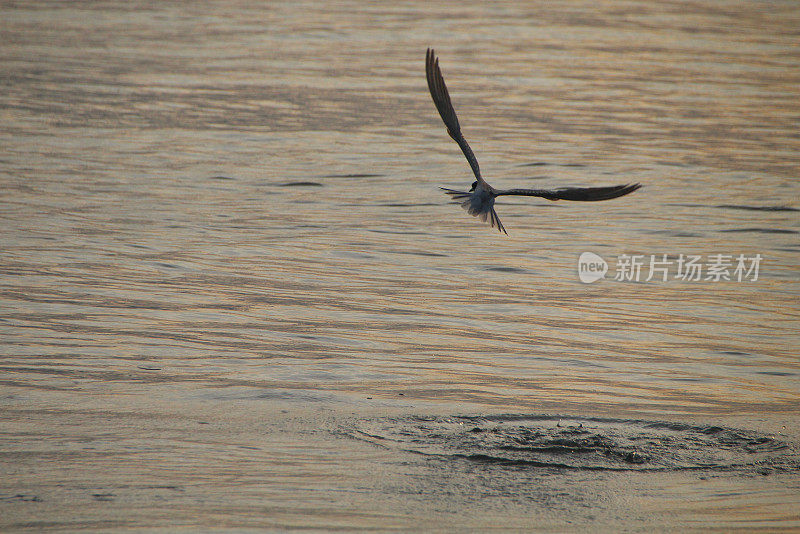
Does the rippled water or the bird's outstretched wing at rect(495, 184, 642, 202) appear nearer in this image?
the rippled water

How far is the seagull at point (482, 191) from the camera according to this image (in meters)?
7.05

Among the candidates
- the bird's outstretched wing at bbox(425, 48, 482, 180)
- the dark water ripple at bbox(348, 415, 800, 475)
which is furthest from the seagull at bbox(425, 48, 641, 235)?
the dark water ripple at bbox(348, 415, 800, 475)

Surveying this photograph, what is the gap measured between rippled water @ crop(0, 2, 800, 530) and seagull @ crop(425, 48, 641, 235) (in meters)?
1.34

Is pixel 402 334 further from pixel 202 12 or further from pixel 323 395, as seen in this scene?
pixel 202 12

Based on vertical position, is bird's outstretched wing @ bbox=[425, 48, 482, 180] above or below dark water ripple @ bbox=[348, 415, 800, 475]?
above

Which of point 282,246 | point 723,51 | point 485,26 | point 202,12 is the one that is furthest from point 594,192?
point 202,12

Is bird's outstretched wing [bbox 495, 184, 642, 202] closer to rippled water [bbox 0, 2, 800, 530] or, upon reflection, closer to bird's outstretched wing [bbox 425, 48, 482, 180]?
bird's outstretched wing [bbox 425, 48, 482, 180]

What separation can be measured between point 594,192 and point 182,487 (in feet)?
9.59

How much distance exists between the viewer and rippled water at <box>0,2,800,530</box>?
6602 millimetres

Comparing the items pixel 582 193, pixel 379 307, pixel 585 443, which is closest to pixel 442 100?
pixel 582 193

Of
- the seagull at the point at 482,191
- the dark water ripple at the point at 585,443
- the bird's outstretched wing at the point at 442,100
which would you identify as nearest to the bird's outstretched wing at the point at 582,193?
the seagull at the point at 482,191

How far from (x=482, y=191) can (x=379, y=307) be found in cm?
282

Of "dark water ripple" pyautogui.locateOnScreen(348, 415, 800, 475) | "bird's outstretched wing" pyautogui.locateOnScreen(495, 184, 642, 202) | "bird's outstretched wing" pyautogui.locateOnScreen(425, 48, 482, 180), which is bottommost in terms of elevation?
"dark water ripple" pyautogui.locateOnScreen(348, 415, 800, 475)

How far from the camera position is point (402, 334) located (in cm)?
962
